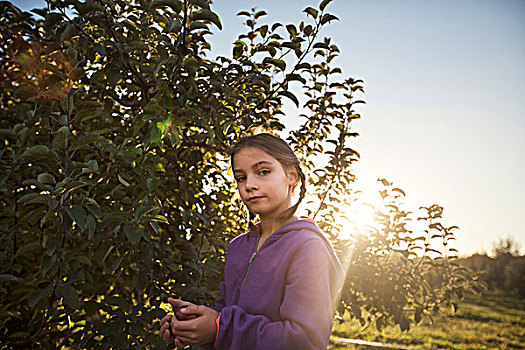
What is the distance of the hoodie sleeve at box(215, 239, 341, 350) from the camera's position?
1.10m

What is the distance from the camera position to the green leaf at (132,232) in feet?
5.66

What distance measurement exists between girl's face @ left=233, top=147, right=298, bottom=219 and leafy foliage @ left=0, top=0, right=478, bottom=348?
48cm

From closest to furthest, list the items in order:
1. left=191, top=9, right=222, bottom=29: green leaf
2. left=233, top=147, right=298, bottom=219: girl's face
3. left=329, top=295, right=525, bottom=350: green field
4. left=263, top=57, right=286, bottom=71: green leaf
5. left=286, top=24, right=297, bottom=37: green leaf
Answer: left=233, top=147, right=298, bottom=219: girl's face, left=191, top=9, right=222, bottom=29: green leaf, left=263, top=57, right=286, bottom=71: green leaf, left=286, top=24, right=297, bottom=37: green leaf, left=329, top=295, right=525, bottom=350: green field

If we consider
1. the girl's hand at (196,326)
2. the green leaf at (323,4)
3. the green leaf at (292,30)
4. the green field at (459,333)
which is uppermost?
the green leaf at (323,4)

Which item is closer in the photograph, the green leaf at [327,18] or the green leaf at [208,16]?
the green leaf at [208,16]

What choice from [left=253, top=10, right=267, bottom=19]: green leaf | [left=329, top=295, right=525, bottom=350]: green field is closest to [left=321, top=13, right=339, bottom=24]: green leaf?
[left=253, top=10, right=267, bottom=19]: green leaf

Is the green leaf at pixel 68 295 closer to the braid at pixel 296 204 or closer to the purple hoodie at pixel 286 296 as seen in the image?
the purple hoodie at pixel 286 296

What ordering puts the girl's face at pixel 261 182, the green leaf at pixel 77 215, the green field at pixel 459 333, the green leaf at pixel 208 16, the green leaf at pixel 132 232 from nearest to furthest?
the girl's face at pixel 261 182
the green leaf at pixel 77 215
the green leaf at pixel 132 232
the green leaf at pixel 208 16
the green field at pixel 459 333

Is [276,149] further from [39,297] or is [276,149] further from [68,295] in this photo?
[39,297]

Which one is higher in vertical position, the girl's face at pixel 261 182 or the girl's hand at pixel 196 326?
the girl's face at pixel 261 182

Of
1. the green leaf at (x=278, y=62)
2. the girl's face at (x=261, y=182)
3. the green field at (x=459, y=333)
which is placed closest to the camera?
the girl's face at (x=261, y=182)

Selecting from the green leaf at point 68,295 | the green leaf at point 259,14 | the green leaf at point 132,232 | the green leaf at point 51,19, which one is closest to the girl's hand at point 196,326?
the green leaf at point 132,232

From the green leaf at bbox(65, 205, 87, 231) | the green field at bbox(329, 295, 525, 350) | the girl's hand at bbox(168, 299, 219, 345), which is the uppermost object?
the green leaf at bbox(65, 205, 87, 231)

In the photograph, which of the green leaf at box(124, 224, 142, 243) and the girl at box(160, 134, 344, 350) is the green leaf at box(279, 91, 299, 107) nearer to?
the girl at box(160, 134, 344, 350)
